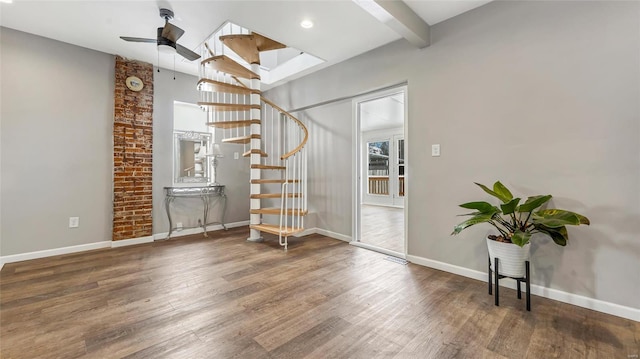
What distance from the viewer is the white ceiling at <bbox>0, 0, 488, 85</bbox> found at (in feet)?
7.94

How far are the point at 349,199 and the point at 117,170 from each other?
3.31 m

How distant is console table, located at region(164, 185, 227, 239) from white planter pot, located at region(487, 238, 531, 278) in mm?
3940

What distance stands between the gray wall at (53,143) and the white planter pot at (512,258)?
462cm

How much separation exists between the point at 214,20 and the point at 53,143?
2.55 metres

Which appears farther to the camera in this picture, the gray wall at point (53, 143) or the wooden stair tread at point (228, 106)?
the wooden stair tread at point (228, 106)

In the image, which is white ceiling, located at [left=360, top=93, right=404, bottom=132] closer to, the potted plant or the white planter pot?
the potted plant

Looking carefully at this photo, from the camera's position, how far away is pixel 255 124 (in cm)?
380

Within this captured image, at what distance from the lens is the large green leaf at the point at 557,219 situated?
167 centimetres

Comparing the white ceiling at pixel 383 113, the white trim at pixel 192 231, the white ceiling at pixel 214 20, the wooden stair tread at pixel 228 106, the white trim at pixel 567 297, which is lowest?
the white trim at pixel 567 297

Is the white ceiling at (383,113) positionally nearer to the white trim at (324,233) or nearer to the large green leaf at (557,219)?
the white trim at (324,233)

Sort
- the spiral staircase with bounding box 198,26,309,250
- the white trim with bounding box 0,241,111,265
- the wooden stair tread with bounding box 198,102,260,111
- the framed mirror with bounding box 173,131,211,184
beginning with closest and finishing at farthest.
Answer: the white trim with bounding box 0,241,111,265 → the spiral staircase with bounding box 198,26,309,250 → the wooden stair tread with bounding box 198,102,260,111 → the framed mirror with bounding box 173,131,211,184

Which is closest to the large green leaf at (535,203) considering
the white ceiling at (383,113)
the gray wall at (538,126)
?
the gray wall at (538,126)

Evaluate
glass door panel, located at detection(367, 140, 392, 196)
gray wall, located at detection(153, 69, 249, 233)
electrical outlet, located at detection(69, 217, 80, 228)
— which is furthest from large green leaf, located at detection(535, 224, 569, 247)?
glass door panel, located at detection(367, 140, 392, 196)

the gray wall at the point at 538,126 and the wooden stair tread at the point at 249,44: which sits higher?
the wooden stair tread at the point at 249,44
